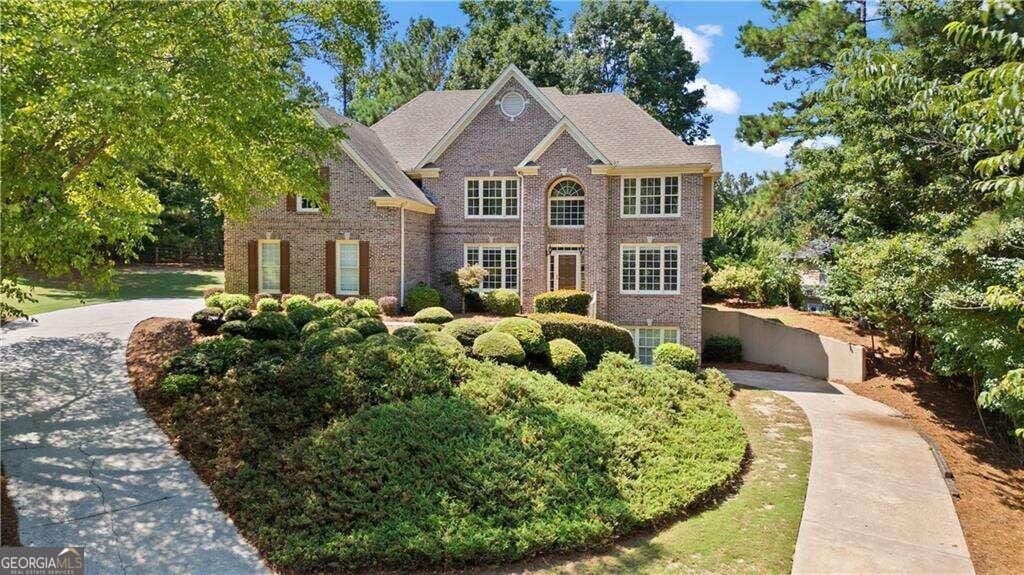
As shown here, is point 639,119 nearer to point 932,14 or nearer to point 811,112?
point 811,112

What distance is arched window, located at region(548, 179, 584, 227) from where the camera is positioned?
20.6 meters

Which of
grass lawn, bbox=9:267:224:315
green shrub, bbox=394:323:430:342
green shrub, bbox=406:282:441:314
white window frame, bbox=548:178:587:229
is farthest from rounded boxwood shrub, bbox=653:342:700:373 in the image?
grass lawn, bbox=9:267:224:315

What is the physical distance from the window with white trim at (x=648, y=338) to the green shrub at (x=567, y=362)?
6272 millimetres

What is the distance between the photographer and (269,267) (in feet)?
66.7

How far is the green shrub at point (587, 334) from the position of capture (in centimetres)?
1534

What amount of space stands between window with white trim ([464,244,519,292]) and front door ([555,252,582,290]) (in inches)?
61.9

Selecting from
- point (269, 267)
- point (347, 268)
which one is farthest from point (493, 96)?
point (269, 267)

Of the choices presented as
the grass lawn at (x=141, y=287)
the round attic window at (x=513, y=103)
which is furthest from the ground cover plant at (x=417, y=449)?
the grass lawn at (x=141, y=287)

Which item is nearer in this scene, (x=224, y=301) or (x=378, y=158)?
(x=224, y=301)

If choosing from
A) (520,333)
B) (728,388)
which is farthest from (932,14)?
(520,333)

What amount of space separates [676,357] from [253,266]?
14846 millimetres

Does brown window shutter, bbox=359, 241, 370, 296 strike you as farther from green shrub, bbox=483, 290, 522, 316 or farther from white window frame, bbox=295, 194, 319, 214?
green shrub, bbox=483, 290, 522, 316

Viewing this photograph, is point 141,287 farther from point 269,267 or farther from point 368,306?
point 368,306

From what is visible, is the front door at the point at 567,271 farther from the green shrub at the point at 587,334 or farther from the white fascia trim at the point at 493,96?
the white fascia trim at the point at 493,96
